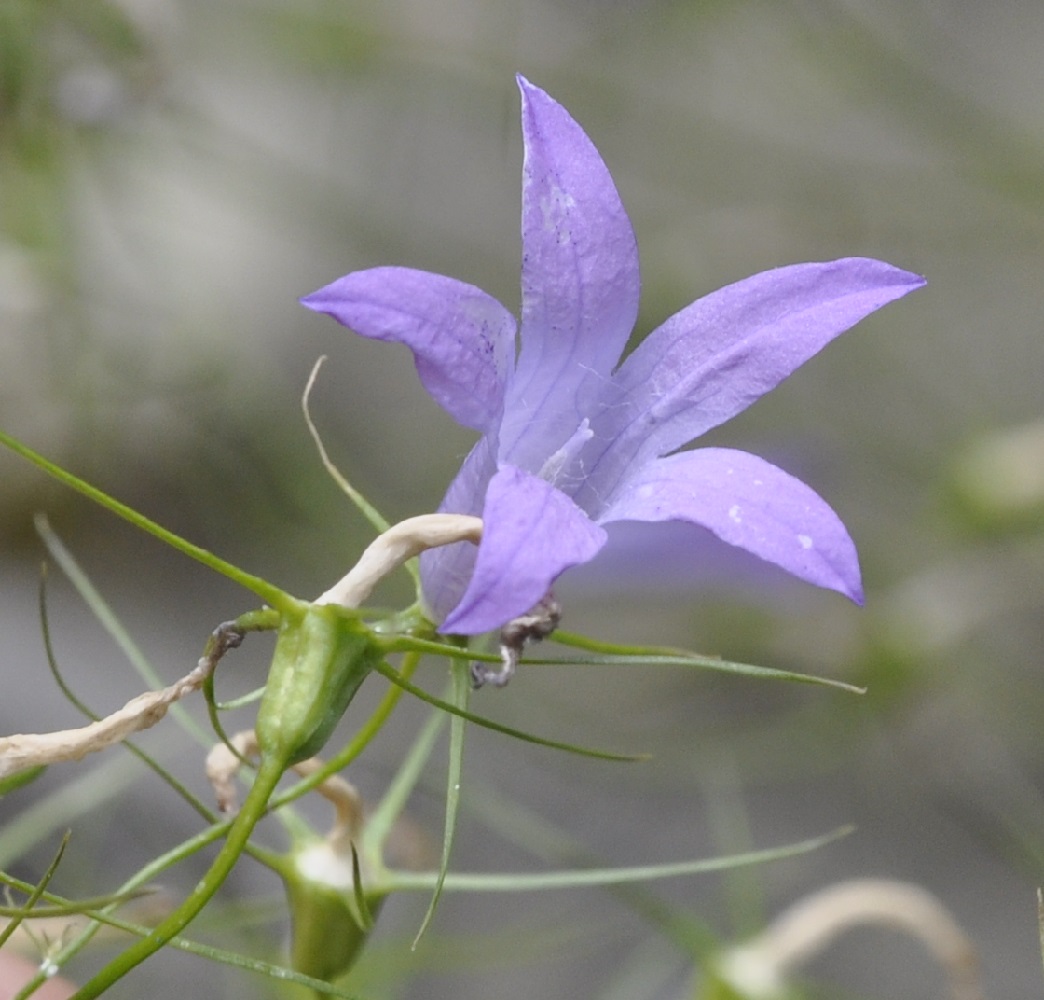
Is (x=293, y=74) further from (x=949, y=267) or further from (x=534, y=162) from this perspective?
(x=534, y=162)

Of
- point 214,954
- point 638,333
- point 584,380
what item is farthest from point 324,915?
point 638,333

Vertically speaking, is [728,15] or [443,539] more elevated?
[728,15]

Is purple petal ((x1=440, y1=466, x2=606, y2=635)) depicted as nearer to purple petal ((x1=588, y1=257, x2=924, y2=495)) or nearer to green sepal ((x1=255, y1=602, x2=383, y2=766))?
green sepal ((x1=255, y1=602, x2=383, y2=766))

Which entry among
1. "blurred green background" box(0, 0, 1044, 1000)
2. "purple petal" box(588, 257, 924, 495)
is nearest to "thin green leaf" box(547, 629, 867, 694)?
"purple petal" box(588, 257, 924, 495)

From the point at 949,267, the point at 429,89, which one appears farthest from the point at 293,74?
the point at 949,267

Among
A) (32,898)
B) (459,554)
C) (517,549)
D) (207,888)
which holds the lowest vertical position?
(32,898)

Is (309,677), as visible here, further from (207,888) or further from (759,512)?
(759,512)

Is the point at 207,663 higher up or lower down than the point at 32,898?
higher up
